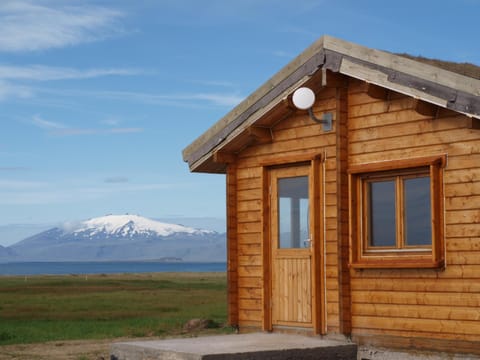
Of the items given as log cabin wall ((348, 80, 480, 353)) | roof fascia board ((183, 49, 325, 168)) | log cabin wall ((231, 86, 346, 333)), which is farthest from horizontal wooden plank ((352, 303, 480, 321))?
roof fascia board ((183, 49, 325, 168))

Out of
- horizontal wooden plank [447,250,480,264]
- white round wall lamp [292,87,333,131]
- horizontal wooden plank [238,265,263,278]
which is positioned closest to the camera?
horizontal wooden plank [447,250,480,264]

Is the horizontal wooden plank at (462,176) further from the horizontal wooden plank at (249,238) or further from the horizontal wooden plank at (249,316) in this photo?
the horizontal wooden plank at (249,316)

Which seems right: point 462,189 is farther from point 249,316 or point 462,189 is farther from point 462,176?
point 249,316

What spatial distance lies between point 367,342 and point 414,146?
2.94 m

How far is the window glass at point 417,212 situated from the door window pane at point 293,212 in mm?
1898

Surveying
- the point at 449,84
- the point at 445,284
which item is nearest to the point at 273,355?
the point at 445,284

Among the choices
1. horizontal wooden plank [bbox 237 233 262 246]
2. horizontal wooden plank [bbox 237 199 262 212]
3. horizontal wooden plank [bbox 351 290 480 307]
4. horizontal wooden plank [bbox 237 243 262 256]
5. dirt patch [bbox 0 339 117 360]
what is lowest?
dirt patch [bbox 0 339 117 360]

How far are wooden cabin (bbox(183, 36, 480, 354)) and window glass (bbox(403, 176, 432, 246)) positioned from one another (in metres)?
0.02

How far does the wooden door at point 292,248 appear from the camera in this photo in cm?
1406

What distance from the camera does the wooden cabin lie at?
39.6 feet

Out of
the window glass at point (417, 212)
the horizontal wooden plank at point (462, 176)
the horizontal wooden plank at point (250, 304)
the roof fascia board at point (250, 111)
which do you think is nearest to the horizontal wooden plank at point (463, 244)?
the window glass at point (417, 212)

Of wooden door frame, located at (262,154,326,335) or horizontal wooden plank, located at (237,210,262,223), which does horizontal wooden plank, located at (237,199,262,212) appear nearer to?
horizontal wooden plank, located at (237,210,262,223)

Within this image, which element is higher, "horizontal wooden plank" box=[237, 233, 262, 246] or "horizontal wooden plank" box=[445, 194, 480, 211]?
"horizontal wooden plank" box=[445, 194, 480, 211]

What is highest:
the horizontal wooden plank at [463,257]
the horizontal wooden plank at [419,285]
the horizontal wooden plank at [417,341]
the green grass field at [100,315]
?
the horizontal wooden plank at [463,257]
